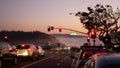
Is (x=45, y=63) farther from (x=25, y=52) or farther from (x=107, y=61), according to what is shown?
(x=107, y=61)

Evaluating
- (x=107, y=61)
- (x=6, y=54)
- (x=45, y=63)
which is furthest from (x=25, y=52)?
(x=107, y=61)

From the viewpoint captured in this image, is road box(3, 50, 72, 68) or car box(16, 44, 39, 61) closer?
road box(3, 50, 72, 68)

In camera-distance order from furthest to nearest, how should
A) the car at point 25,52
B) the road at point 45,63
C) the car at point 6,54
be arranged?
the car at point 25,52, the road at point 45,63, the car at point 6,54

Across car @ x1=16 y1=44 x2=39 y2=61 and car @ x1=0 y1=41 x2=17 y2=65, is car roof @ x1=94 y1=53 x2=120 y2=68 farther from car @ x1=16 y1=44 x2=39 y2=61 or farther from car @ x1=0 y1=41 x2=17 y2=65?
car @ x1=16 y1=44 x2=39 y2=61

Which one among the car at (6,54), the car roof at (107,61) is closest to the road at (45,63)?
the car at (6,54)

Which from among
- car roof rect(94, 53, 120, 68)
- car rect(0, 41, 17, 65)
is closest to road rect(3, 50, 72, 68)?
car rect(0, 41, 17, 65)

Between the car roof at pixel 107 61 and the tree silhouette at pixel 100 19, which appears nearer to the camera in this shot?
the car roof at pixel 107 61

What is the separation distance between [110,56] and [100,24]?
67.2 m

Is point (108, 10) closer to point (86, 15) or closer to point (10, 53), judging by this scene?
point (86, 15)

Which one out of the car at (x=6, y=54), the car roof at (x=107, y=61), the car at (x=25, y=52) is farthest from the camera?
the car at (x=25, y=52)

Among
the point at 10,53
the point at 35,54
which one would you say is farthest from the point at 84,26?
the point at 10,53

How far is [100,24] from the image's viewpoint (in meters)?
75.2

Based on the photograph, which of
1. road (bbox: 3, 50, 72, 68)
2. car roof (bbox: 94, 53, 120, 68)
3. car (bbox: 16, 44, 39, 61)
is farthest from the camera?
car (bbox: 16, 44, 39, 61)

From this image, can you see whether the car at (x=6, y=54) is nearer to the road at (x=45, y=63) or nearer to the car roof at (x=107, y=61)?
the road at (x=45, y=63)
